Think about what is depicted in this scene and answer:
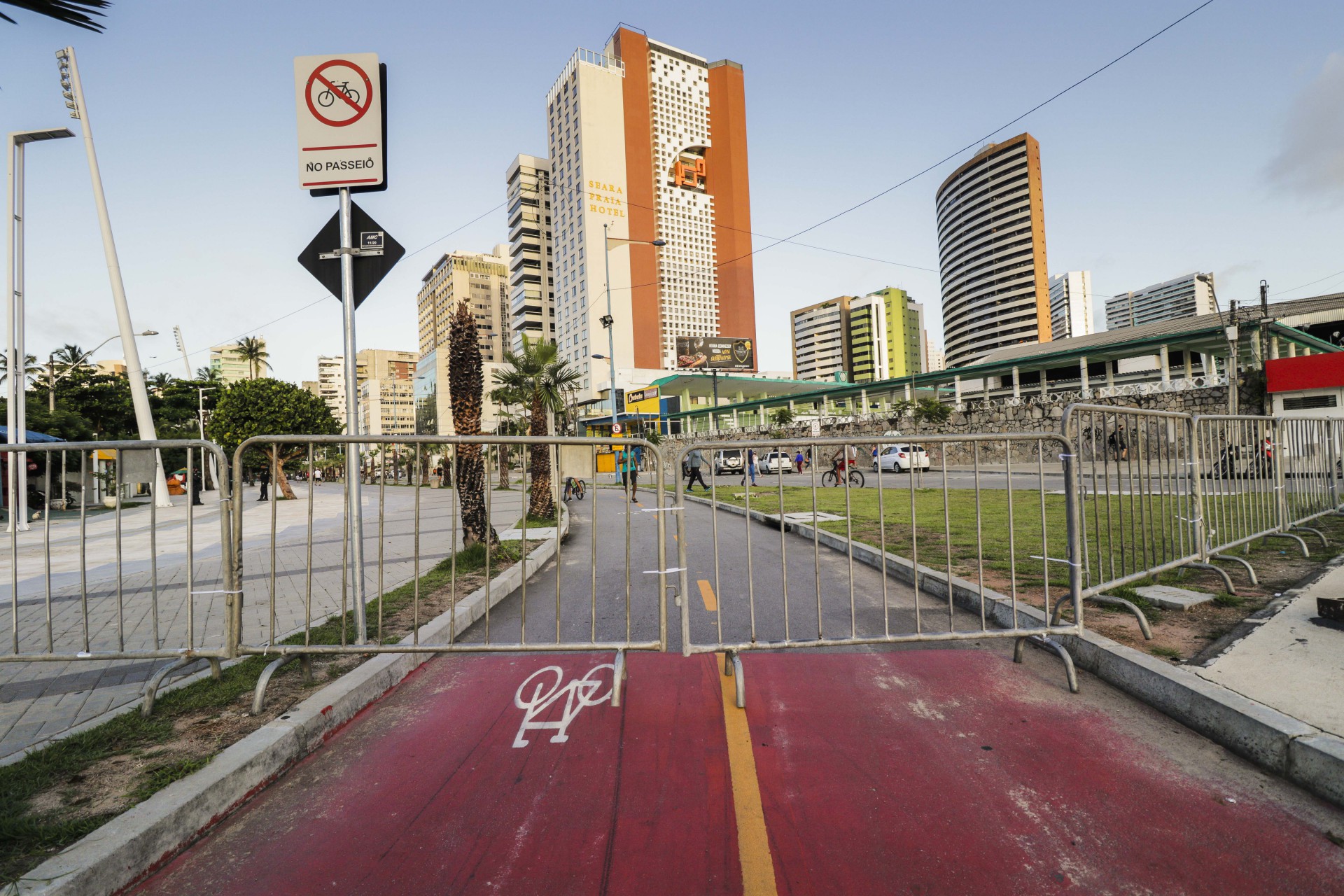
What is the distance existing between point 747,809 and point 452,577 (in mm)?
2229

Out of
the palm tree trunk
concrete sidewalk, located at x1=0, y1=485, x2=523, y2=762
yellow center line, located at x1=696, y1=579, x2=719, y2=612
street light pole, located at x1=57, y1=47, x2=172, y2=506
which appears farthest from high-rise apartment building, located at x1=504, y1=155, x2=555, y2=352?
yellow center line, located at x1=696, y1=579, x2=719, y2=612

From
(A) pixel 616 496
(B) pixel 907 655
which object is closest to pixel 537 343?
(A) pixel 616 496

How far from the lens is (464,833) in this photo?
2537 millimetres

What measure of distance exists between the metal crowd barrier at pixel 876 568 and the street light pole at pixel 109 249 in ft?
60.2

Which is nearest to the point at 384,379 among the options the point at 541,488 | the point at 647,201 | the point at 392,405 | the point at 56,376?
the point at 392,405

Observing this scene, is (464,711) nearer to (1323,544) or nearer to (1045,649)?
(1045,649)

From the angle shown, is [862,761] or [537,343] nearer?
[862,761]

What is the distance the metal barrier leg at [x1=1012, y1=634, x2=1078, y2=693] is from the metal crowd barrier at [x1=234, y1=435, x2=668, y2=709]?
2.39 m

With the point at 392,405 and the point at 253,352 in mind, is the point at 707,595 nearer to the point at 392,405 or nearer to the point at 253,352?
the point at 253,352

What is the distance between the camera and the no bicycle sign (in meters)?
4.95

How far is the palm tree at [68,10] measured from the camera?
2.38m

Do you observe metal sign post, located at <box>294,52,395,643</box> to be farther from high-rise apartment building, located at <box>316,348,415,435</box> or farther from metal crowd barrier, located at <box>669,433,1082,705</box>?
high-rise apartment building, located at <box>316,348,415,435</box>

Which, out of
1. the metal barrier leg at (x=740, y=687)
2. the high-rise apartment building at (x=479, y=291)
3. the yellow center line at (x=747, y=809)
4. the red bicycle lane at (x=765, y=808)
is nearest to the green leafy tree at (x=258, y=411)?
the red bicycle lane at (x=765, y=808)

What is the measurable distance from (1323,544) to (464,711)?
868 cm
